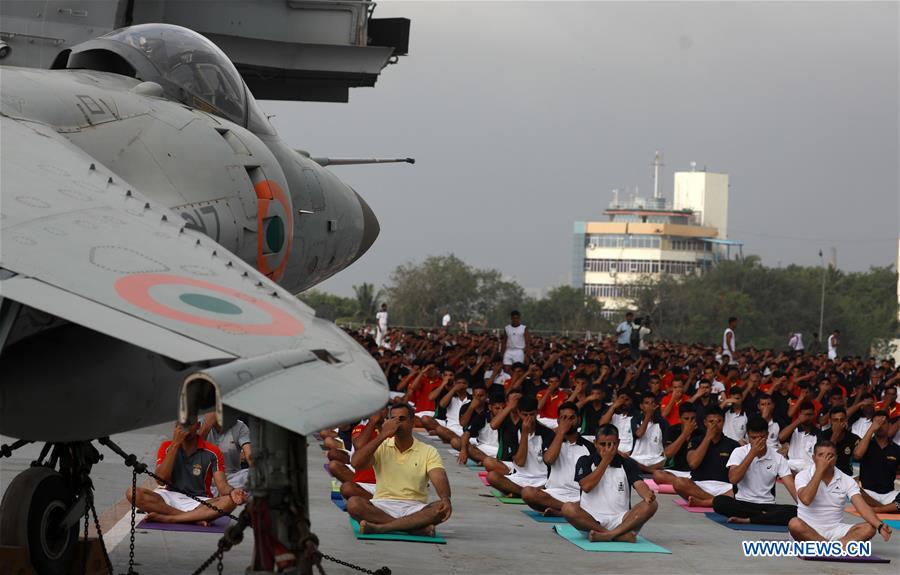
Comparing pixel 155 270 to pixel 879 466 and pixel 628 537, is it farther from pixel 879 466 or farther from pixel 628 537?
pixel 879 466

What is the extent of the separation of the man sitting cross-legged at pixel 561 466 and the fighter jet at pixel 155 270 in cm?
487

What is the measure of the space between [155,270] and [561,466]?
10585 mm

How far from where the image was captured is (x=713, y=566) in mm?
12680

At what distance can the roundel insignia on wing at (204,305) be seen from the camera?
16.4ft

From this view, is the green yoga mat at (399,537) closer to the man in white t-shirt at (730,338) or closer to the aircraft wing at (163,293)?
the aircraft wing at (163,293)

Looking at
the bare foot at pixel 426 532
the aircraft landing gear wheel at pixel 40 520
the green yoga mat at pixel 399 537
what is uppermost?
the aircraft landing gear wheel at pixel 40 520

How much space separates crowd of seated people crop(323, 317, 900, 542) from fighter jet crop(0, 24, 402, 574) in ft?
9.90

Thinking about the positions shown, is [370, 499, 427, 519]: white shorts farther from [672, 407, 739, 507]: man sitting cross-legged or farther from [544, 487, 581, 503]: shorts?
[672, 407, 739, 507]: man sitting cross-legged

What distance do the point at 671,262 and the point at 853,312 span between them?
95.7 metres

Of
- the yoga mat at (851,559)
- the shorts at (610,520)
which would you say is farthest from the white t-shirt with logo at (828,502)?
the shorts at (610,520)

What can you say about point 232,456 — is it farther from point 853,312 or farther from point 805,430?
point 853,312

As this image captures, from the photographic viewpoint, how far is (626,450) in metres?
21.0

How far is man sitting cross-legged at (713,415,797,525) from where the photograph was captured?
15609mm

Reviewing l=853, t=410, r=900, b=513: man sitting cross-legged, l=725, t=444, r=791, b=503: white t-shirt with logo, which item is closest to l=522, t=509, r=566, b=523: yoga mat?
l=725, t=444, r=791, b=503: white t-shirt with logo
